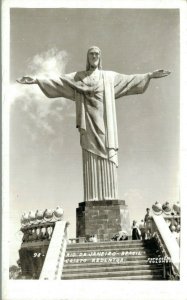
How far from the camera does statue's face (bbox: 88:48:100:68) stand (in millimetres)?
18391

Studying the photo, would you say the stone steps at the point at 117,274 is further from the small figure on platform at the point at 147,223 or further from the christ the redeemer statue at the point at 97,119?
the christ the redeemer statue at the point at 97,119

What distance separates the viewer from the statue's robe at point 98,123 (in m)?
18.9

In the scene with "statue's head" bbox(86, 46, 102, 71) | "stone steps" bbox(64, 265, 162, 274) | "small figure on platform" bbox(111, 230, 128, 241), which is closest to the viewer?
"stone steps" bbox(64, 265, 162, 274)

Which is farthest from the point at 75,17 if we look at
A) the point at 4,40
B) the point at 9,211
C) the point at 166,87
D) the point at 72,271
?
the point at 72,271

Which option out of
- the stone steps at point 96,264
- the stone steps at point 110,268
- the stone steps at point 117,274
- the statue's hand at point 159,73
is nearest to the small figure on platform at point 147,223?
the stone steps at point 96,264

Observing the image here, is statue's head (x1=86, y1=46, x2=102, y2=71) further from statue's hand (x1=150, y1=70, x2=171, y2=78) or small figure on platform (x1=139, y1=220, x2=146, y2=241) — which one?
small figure on platform (x1=139, y1=220, x2=146, y2=241)

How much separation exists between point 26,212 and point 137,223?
3.70 meters

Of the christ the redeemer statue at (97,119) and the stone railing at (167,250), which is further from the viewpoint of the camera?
the christ the redeemer statue at (97,119)

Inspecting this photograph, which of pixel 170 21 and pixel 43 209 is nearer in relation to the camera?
pixel 170 21

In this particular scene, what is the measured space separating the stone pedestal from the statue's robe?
1.11 feet

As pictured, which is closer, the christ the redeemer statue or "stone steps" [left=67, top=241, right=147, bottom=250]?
"stone steps" [left=67, top=241, right=147, bottom=250]

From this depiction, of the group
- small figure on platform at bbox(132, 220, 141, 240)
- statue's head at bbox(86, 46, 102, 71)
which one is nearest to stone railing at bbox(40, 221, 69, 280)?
small figure on platform at bbox(132, 220, 141, 240)

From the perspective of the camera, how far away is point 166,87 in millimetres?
17406
